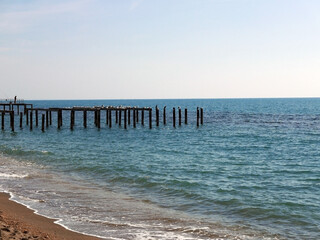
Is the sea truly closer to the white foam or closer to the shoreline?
the white foam

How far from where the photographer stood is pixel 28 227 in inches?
407

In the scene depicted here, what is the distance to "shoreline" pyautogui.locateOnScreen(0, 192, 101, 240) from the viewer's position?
9.30 meters

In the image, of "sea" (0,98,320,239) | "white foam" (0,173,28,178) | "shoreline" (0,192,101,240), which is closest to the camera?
"shoreline" (0,192,101,240)

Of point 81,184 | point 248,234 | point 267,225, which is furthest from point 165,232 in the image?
point 81,184

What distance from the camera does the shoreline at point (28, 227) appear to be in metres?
9.30

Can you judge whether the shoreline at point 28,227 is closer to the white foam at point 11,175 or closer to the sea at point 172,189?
the sea at point 172,189

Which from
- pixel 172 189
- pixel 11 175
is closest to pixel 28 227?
pixel 172 189

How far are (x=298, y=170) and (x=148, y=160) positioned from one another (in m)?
9.15

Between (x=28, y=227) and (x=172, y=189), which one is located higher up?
(x=28, y=227)

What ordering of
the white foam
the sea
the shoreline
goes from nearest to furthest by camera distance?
the shoreline < the sea < the white foam

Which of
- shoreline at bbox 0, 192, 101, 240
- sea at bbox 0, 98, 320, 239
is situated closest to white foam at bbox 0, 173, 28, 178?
sea at bbox 0, 98, 320, 239

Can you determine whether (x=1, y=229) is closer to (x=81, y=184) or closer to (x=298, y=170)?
(x=81, y=184)

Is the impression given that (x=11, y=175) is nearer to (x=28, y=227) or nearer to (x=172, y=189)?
(x=172, y=189)

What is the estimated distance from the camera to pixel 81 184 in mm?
17828
